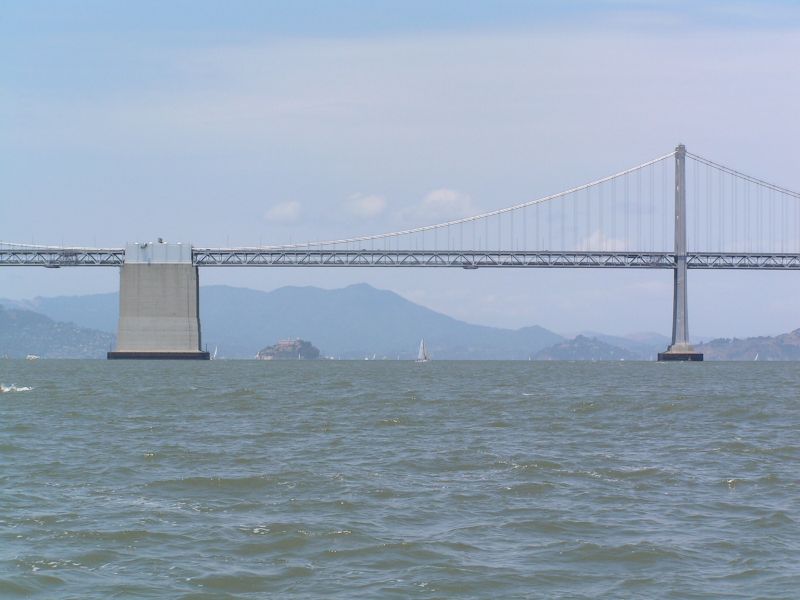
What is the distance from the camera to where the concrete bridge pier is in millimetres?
106625

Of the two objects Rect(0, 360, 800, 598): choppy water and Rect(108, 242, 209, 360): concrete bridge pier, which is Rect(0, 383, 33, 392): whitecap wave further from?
Rect(108, 242, 209, 360): concrete bridge pier

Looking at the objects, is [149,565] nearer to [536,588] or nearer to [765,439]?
[536,588]

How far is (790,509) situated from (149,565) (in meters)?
8.37

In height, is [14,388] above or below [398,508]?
above

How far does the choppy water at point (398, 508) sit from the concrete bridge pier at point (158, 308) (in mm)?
77028

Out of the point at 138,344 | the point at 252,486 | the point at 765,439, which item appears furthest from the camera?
the point at 138,344

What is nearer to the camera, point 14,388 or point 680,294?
point 14,388

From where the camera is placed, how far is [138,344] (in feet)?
351

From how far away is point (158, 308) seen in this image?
107438 mm

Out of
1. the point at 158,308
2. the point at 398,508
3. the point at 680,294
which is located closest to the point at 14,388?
the point at 398,508

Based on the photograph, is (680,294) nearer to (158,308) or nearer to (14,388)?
(158,308)

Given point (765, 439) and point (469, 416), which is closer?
point (765, 439)

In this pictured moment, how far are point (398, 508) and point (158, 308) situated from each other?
9350cm

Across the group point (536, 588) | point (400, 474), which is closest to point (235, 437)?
point (400, 474)
